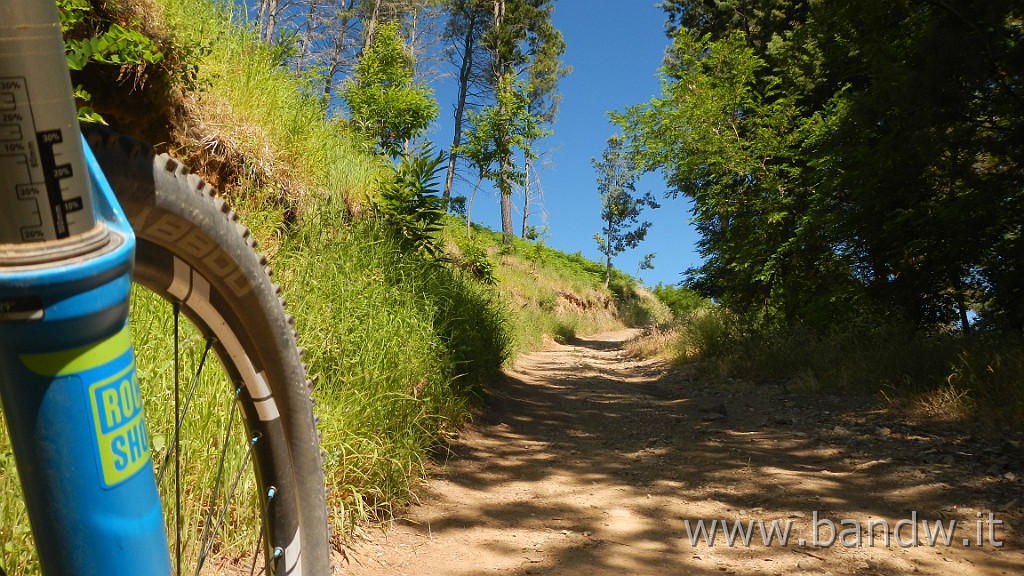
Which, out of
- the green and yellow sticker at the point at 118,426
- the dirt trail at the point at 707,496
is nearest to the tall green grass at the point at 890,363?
the dirt trail at the point at 707,496

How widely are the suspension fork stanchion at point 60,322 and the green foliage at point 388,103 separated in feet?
32.8

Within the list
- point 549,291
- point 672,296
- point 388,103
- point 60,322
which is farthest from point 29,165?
point 672,296

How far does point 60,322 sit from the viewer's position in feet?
2.03

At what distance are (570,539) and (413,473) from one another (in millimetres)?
1065

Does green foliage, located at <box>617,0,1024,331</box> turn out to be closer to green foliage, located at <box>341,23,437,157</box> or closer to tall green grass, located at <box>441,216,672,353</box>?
tall green grass, located at <box>441,216,672,353</box>

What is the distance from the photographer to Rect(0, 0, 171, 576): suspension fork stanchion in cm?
61

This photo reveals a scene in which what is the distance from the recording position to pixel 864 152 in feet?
23.6

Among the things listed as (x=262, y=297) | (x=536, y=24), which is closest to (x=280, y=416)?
(x=262, y=297)

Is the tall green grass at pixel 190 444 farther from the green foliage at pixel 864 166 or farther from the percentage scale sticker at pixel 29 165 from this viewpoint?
the green foliage at pixel 864 166

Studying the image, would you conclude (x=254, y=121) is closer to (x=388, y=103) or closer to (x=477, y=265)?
(x=388, y=103)

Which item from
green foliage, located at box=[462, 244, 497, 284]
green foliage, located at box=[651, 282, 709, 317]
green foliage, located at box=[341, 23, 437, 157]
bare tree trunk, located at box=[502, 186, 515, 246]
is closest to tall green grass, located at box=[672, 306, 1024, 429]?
green foliage, located at box=[462, 244, 497, 284]

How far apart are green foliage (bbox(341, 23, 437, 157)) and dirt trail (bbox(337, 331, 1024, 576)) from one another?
6807mm

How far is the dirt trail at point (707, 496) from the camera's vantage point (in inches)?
111

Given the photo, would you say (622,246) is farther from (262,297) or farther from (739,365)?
(262,297)
